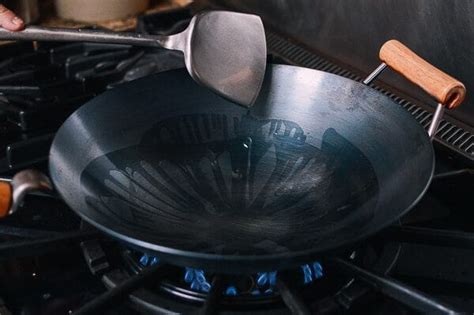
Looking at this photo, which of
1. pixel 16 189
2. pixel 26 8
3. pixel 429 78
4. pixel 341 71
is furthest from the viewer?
pixel 26 8

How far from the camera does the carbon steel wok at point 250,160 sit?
514mm

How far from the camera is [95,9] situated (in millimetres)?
923

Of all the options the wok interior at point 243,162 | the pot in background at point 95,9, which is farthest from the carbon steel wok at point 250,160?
the pot in background at point 95,9

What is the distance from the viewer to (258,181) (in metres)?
0.61

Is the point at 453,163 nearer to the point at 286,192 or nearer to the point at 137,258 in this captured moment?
the point at 286,192

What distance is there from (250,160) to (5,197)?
261 millimetres

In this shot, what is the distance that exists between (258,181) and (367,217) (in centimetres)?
13

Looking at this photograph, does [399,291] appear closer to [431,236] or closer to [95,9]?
[431,236]

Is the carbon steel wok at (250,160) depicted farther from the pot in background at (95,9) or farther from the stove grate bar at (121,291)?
the pot in background at (95,9)

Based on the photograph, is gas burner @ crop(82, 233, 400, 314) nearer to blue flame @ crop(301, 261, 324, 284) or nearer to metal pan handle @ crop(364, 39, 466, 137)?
blue flame @ crop(301, 261, 324, 284)

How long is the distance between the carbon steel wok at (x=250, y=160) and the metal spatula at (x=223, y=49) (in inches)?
1.0

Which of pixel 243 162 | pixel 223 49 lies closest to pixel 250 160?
pixel 243 162

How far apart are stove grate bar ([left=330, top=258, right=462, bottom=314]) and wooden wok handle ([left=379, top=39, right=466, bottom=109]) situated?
0.16 metres

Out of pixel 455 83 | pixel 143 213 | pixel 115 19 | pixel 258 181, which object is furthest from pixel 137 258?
pixel 115 19
